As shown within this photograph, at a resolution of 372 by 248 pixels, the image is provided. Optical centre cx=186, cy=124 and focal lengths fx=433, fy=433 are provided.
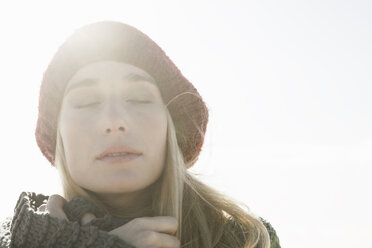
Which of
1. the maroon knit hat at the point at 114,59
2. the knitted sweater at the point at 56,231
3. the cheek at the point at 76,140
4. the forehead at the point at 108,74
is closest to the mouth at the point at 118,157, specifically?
the cheek at the point at 76,140

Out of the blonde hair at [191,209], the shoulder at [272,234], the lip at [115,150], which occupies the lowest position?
the shoulder at [272,234]

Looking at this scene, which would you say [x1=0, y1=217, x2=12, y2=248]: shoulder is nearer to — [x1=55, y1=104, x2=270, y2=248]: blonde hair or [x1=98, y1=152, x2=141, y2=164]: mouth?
[x1=55, y1=104, x2=270, y2=248]: blonde hair

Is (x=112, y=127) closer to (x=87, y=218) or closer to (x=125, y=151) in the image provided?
(x=125, y=151)

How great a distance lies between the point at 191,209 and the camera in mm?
2564

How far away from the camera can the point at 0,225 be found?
2293mm

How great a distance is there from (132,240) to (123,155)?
488 mm

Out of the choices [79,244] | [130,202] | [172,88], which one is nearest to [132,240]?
[79,244]

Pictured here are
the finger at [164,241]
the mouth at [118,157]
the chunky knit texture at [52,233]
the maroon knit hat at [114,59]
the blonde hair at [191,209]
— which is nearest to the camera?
the chunky knit texture at [52,233]

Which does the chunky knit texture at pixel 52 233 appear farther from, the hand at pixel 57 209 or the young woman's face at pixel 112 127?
the young woman's face at pixel 112 127

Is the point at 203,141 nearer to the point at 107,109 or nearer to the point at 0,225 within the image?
the point at 107,109

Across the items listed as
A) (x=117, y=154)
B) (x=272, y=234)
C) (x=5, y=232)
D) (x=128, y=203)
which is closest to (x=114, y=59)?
(x=117, y=154)

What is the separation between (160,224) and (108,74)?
2.95 feet

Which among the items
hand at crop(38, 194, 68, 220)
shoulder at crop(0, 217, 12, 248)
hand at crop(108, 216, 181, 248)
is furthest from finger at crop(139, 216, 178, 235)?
shoulder at crop(0, 217, 12, 248)

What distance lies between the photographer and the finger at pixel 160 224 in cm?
196
